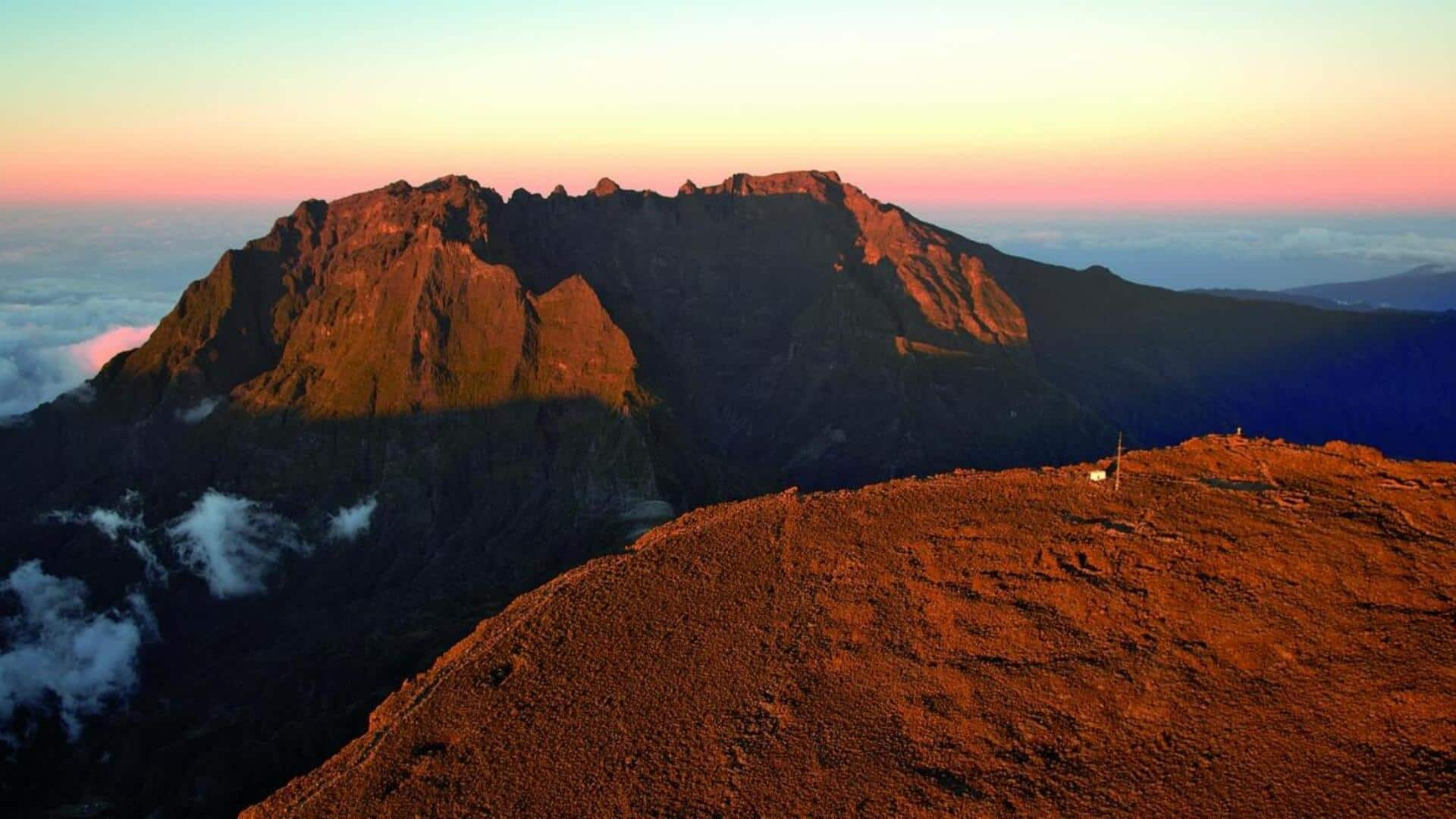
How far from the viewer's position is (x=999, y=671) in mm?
31406

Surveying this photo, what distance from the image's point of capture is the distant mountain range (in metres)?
96.2

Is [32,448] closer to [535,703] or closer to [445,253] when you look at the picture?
[445,253]

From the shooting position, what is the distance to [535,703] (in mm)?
34406

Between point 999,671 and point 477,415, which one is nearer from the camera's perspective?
point 999,671

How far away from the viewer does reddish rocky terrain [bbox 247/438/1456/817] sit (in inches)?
1077

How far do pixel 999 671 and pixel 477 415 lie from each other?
11171 cm

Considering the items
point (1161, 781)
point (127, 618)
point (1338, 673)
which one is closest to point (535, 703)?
point (1161, 781)

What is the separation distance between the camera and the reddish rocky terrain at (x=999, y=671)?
27.3 metres

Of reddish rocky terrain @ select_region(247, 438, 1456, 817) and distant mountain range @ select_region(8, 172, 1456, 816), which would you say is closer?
reddish rocky terrain @ select_region(247, 438, 1456, 817)

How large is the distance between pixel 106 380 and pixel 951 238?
14713cm

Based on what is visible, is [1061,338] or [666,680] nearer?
[666,680]

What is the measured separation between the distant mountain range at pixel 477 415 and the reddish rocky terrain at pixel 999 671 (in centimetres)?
4214

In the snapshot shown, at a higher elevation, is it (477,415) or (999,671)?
(999,671)

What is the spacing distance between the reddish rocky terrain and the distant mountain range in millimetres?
42142
